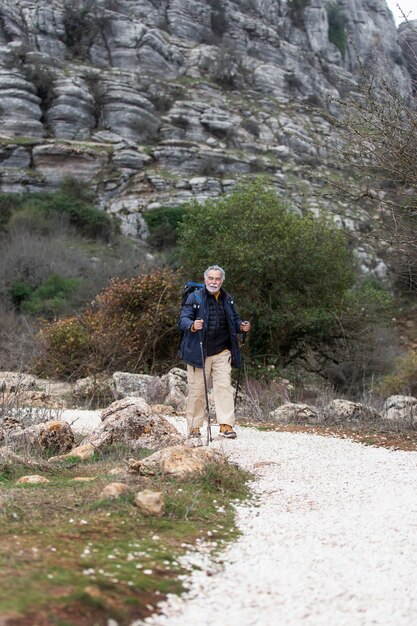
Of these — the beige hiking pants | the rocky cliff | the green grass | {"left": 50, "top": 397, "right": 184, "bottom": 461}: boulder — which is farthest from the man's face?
the rocky cliff

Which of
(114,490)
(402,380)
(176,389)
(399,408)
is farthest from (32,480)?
(402,380)

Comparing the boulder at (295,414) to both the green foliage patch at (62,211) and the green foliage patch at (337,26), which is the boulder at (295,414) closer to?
the green foliage patch at (62,211)

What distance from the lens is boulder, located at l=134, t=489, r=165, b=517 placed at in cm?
414

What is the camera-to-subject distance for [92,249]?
31.2 metres

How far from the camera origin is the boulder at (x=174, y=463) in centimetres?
518

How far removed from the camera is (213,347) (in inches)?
312

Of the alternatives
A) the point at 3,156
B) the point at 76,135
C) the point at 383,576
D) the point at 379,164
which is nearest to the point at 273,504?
the point at 383,576

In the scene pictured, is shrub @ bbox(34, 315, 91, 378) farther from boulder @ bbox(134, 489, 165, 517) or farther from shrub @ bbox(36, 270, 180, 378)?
boulder @ bbox(134, 489, 165, 517)

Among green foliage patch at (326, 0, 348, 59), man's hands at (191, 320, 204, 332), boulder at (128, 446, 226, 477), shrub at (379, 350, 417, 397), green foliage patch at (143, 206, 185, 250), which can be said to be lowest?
shrub at (379, 350, 417, 397)

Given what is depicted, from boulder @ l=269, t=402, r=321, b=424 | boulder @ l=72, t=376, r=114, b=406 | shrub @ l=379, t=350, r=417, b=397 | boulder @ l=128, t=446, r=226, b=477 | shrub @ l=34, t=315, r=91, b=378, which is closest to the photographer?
boulder @ l=128, t=446, r=226, b=477

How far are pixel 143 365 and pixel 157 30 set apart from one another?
5226cm

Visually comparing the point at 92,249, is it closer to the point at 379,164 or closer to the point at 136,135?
the point at 136,135

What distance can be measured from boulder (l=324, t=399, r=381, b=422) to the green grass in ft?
16.5

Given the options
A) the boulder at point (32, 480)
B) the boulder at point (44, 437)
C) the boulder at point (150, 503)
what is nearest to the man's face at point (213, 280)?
the boulder at point (44, 437)
